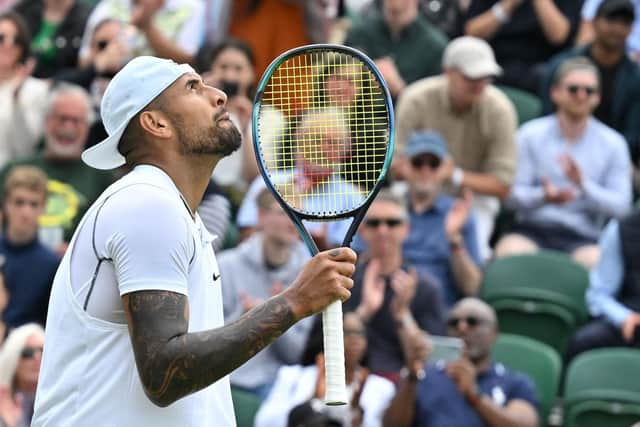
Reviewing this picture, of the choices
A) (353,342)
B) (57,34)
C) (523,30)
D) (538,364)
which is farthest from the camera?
(57,34)

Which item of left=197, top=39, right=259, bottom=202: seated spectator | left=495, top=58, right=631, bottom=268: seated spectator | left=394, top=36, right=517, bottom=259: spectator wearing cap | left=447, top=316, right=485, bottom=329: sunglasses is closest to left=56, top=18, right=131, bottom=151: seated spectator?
left=197, top=39, right=259, bottom=202: seated spectator

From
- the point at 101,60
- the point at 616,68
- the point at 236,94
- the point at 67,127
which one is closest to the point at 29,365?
the point at 67,127

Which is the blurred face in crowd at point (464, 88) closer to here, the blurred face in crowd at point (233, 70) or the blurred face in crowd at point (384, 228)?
the blurred face in crowd at point (233, 70)

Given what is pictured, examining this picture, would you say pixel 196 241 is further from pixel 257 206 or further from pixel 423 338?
pixel 257 206

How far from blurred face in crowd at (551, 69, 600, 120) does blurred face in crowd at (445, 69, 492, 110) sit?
48 cm

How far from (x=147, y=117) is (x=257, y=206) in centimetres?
498

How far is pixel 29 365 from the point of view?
738 centimetres

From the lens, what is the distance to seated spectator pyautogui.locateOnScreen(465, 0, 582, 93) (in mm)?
10641

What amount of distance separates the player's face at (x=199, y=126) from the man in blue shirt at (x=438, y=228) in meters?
4.75

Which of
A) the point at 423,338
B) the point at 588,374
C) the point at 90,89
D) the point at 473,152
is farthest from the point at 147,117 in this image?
the point at 90,89

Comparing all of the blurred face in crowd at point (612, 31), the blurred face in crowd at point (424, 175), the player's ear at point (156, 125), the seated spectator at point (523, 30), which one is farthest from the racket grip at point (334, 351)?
the seated spectator at point (523, 30)

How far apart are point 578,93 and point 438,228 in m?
1.36

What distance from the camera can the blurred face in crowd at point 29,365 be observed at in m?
7.36

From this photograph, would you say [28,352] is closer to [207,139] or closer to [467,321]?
[467,321]
